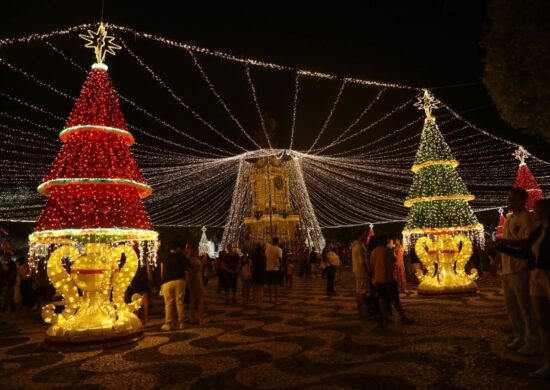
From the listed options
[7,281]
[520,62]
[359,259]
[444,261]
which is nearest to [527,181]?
[444,261]

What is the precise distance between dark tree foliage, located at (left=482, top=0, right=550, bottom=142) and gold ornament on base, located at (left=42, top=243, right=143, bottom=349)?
6616 mm

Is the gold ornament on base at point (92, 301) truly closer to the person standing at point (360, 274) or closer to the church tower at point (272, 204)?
the person standing at point (360, 274)

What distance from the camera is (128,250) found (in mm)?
7559

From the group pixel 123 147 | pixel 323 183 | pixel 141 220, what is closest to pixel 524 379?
pixel 141 220

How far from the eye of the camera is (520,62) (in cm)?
504

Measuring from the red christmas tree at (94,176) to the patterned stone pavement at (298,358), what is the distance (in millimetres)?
2101

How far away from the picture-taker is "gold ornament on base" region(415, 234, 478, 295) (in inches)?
425

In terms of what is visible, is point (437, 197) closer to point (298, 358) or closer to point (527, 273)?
point (527, 273)

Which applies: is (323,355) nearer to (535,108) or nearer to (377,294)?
(377,294)

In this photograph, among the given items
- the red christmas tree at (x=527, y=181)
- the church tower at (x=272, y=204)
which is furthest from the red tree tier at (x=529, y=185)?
the church tower at (x=272, y=204)

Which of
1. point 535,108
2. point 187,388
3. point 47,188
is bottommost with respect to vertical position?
point 187,388

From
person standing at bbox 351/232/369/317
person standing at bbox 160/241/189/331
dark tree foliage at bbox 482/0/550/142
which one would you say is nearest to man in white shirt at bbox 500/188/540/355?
dark tree foliage at bbox 482/0/550/142

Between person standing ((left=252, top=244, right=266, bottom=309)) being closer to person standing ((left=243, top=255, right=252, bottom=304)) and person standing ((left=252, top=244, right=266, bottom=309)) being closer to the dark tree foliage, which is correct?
person standing ((left=243, top=255, right=252, bottom=304))

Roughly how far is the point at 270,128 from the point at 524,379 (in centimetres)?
3669
